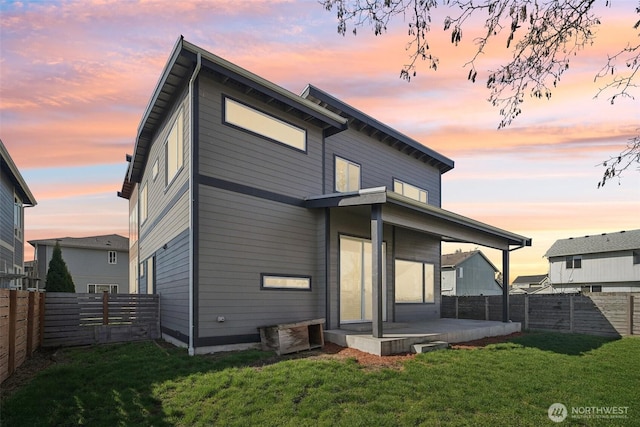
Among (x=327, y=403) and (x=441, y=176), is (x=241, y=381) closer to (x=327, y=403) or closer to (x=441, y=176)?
(x=327, y=403)

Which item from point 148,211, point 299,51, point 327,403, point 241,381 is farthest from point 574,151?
point 148,211

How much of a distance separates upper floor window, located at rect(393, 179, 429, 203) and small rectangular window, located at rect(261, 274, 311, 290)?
559 cm

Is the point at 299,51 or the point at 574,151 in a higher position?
the point at 299,51

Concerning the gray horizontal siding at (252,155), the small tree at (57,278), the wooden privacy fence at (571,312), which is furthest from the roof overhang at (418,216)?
the small tree at (57,278)

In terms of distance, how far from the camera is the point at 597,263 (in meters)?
32.2

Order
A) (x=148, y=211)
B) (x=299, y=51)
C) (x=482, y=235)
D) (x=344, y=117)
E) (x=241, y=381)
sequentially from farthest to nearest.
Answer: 1. (x=148, y=211)
2. (x=482, y=235)
3. (x=344, y=117)
4. (x=299, y=51)
5. (x=241, y=381)

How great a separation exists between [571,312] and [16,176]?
2320cm

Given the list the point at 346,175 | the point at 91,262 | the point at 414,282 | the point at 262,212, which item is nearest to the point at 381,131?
the point at 346,175

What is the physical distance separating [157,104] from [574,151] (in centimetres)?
962

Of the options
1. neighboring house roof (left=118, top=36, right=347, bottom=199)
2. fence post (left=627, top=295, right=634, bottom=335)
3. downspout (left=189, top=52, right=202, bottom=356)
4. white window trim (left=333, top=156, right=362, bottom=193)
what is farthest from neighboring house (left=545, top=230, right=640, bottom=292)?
downspout (left=189, top=52, right=202, bottom=356)

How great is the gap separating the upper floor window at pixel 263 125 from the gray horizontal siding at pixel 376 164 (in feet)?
4.17

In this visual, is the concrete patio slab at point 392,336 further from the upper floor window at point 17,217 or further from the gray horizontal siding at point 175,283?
the upper floor window at point 17,217

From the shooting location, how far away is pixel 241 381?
6.49 m

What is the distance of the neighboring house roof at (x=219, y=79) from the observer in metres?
8.80
